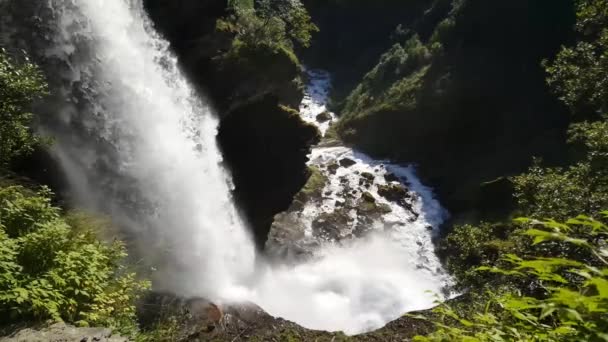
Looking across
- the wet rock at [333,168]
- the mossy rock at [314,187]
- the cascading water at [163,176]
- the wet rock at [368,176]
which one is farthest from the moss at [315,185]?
the cascading water at [163,176]

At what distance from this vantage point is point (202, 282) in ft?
49.5

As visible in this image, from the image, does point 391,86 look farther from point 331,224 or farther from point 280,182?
point 280,182

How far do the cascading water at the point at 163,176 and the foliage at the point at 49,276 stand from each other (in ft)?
18.7

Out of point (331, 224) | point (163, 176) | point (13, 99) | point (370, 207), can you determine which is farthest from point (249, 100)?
point (13, 99)

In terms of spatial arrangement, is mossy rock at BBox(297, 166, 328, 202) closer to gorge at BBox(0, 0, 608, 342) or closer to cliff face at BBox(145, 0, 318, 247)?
gorge at BBox(0, 0, 608, 342)

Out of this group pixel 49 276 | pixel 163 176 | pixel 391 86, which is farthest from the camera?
pixel 391 86

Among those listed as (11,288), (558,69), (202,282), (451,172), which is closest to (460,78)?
(451,172)

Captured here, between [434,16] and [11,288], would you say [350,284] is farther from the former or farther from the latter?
[434,16]

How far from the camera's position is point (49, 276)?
5.57 meters

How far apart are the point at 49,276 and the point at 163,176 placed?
9509 mm

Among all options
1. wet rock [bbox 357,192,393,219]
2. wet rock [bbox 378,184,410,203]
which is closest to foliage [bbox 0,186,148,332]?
wet rock [bbox 357,192,393,219]

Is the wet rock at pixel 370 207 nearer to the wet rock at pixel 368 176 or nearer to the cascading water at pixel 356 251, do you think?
the cascading water at pixel 356 251

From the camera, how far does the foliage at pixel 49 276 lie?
5.15 m

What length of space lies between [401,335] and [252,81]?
1351cm
